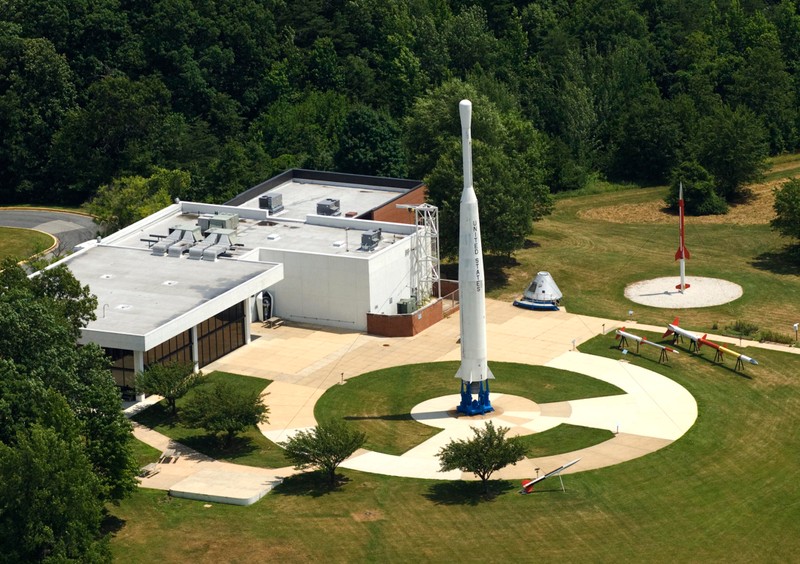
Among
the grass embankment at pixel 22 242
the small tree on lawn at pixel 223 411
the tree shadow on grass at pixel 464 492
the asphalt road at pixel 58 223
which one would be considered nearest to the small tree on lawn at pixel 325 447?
the small tree on lawn at pixel 223 411

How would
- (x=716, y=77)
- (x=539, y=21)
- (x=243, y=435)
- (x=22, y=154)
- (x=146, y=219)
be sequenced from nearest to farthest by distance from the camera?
1. (x=243, y=435)
2. (x=146, y=219)
3. (x=22, y=154)
4. (x=716, y=77)
5. (x=539, y=21)

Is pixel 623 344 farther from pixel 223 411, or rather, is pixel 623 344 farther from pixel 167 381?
pixel 167 381

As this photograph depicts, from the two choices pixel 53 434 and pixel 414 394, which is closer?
pixel 53 434

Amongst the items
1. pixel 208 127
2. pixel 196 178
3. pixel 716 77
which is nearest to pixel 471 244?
pixel 196 178

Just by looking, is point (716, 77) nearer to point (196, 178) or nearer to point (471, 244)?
point (196, 178)

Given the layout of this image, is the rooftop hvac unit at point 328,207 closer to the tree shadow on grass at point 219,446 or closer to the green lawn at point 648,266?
the green lawn at point 648,266

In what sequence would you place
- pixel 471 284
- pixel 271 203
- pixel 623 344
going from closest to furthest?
pixel 471 284 < pixel 623 344 < pixel 271 203

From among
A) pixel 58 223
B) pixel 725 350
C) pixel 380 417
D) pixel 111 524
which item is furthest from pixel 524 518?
pixel 58 223
